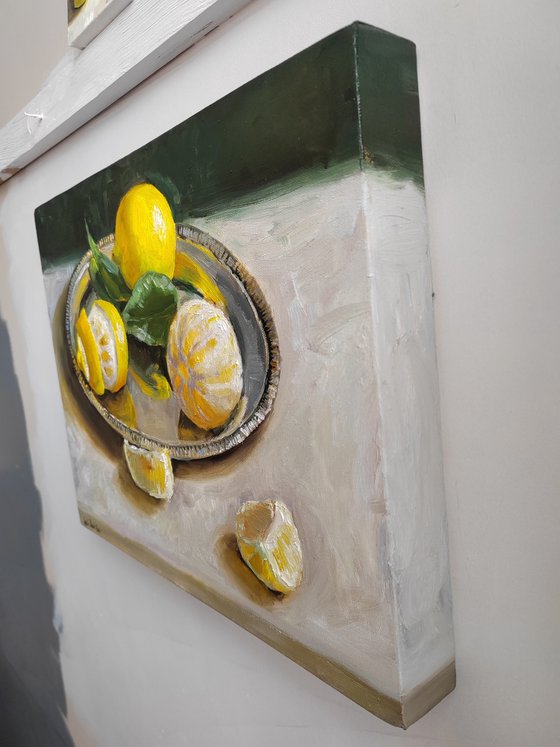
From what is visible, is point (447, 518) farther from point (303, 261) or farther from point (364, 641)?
point (303, 261)

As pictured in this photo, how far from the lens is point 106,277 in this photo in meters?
0.79

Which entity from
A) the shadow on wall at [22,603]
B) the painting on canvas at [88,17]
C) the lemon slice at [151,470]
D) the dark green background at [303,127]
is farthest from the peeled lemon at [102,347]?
the shadow on wall at [22,603]

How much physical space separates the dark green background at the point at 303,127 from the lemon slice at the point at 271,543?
1.11 feet

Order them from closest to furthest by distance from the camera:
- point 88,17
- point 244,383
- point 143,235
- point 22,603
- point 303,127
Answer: point 303,127 → point 244,383 → point 143,235 → point 88,17 → point 22,603

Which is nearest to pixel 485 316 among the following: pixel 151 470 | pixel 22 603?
pixel 151 470

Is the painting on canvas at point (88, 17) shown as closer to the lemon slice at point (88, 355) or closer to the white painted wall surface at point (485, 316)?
the white painted wall surface at point (485, 316)

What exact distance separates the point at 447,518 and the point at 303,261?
287 millimetres

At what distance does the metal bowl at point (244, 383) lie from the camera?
56 cm

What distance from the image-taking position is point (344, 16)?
525 mm

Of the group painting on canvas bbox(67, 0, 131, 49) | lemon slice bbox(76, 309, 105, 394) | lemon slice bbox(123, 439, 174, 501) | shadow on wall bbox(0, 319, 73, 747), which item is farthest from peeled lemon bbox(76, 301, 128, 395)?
shadow on wall bbox(0, 319, 73, 747)

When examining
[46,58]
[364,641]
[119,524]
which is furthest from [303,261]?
[46,58]

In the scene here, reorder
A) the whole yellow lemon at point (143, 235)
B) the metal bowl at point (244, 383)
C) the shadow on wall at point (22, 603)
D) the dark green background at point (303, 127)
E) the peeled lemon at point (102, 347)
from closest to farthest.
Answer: the dark green background at point (303, 127) < the metal bowl at point (244, 383) < the whole yellow lemon at point (143, 235) < the peeled lemon at point (102, 347) < the shadow on wall at point (22, 603)

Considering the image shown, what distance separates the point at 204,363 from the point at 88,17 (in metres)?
0.58

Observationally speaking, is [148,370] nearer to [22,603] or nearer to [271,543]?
[271,543]
